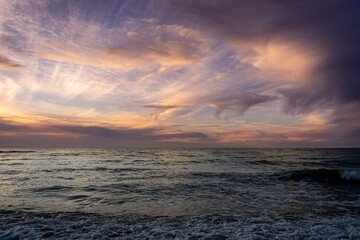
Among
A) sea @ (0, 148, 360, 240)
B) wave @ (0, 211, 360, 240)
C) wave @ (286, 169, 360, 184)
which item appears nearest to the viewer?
wave @ (0, 211, 360, 240)

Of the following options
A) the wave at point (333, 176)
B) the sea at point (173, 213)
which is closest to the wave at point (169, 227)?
the sea at point (173, 213)

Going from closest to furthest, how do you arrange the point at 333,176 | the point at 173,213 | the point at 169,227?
the point at 169,227
the point at 173,213
the point at 333,176

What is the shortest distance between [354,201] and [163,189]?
36.0 ft

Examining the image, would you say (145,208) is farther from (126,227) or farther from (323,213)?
(323,213)

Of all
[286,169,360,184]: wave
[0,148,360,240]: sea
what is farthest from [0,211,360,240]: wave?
[286,169,360,184]: wave

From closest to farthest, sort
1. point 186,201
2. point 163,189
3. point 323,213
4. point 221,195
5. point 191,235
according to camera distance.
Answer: point 191,235 → point 323,213 → point 186,201 → point 221,195 → point 163,189

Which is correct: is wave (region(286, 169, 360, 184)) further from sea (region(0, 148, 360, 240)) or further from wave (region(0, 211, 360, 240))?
wave (region(0, 211, 360, 240))

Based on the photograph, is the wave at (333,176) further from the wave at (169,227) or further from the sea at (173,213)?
the wave at (169,227)

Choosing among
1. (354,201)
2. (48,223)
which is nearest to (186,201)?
(48,223)

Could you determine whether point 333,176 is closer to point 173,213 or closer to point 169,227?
point 173,213

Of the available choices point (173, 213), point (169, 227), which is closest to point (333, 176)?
point (173, 213)

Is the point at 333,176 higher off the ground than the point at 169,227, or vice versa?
the point at 169,227

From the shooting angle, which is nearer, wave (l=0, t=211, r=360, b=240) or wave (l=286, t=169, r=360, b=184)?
wave (l=0, t=211, r=360, b=240)

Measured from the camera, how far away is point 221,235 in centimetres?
661
